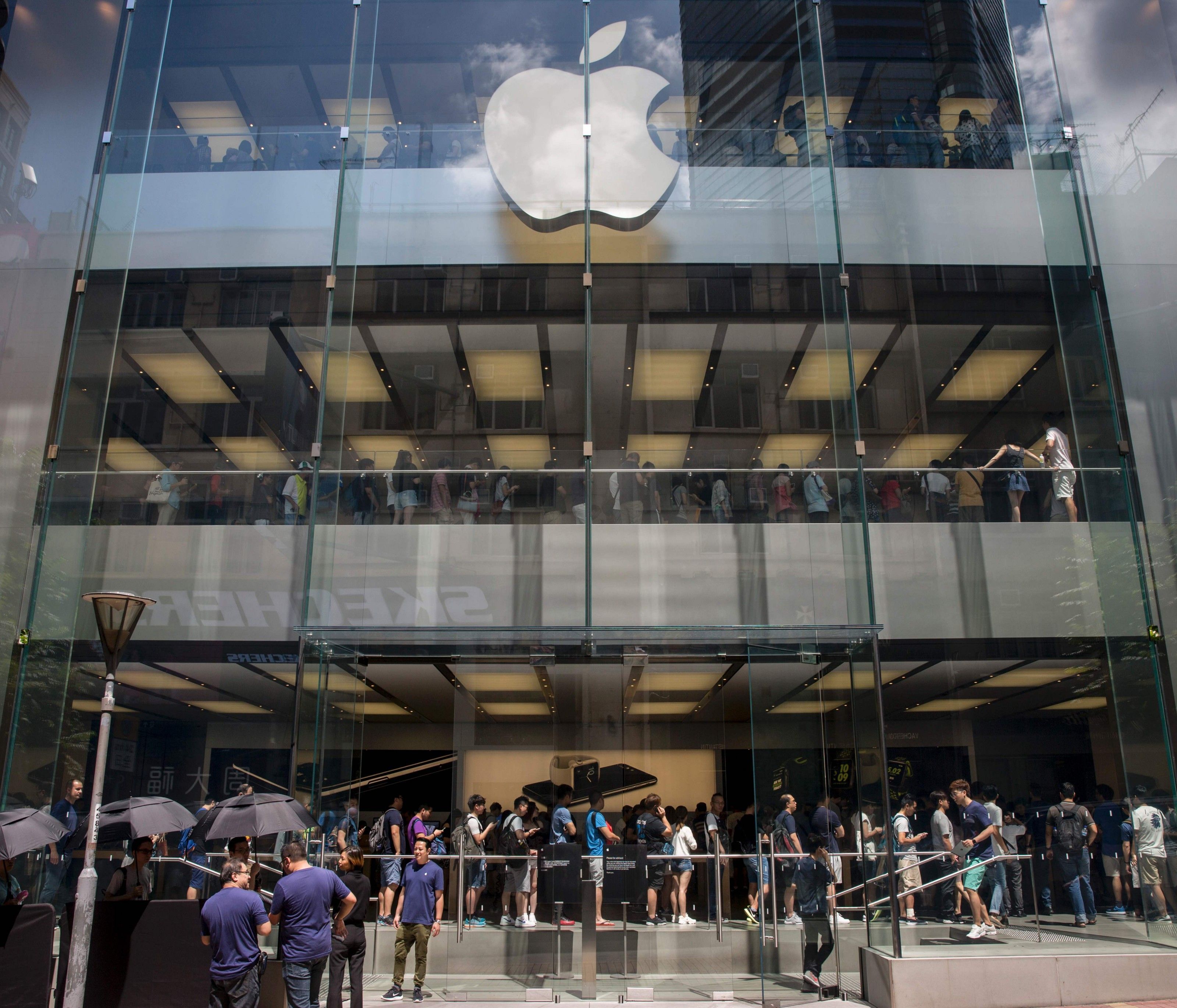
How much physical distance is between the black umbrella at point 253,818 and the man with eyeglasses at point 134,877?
1.44 feet

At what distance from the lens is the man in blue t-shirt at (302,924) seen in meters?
6.16

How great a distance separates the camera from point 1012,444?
1134 centimetres

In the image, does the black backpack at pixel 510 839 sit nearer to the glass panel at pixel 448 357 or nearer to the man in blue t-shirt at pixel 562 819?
the man in blue t-shirt at pixel 562 819

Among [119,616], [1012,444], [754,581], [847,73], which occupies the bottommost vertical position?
[119,616]

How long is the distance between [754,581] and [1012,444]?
357cm

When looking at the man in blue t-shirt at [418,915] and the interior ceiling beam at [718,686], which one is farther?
the interior ceiling beam at [718,686]

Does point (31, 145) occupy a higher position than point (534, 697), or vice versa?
point (31, 145)

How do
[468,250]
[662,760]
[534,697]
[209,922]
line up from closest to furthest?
[209,922], [534,697], [662,760], [468,250]

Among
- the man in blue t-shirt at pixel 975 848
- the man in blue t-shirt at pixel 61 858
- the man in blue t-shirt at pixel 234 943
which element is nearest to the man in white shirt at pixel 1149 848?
the man in blue t-shirt at pixel 975 848

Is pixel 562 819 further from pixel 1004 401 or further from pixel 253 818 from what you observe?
pixel 1004 401

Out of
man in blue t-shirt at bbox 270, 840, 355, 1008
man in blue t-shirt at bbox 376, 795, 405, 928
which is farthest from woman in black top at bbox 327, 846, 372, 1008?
man in blue t-shirt at bbox 376, 795, 405, 928

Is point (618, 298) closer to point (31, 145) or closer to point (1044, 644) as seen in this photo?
point (1044, 644)

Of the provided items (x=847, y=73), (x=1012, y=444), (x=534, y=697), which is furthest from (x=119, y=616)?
(x=847, y=73)

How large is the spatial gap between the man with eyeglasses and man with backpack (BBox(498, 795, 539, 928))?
3423 millimetres
